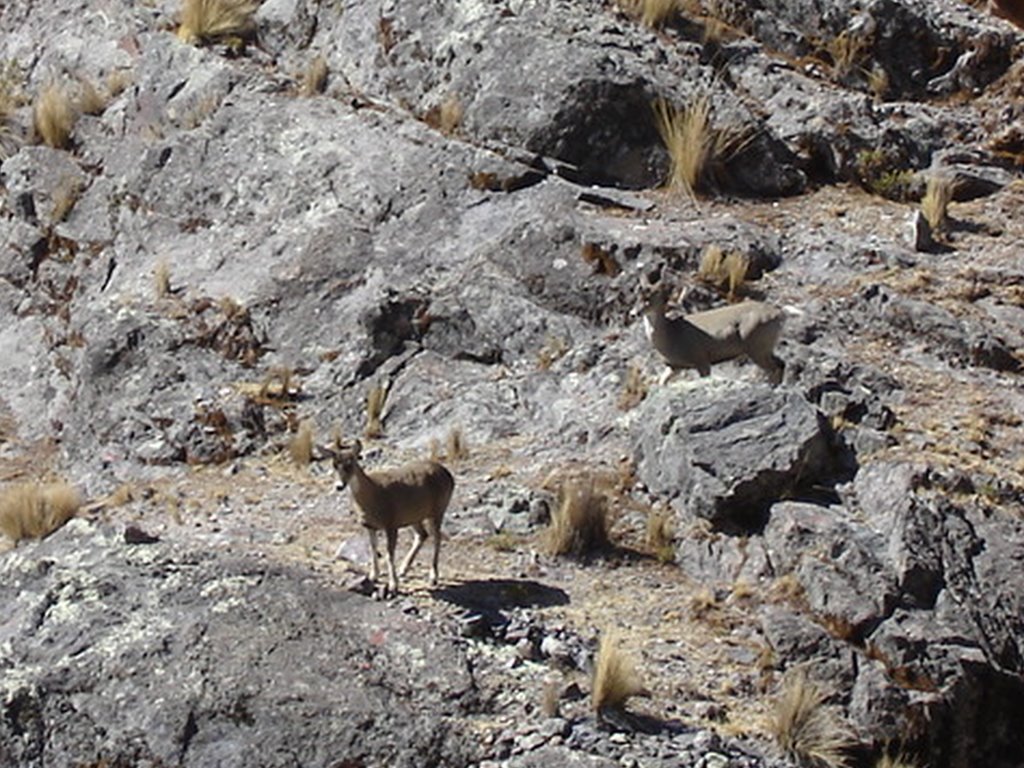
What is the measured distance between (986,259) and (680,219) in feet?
9.14

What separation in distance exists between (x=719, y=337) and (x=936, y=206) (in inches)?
160

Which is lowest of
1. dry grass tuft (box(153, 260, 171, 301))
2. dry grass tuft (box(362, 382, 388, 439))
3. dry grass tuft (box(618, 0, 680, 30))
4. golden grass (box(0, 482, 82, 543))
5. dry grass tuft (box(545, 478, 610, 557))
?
dry grass tuft (box(362, 382, 388, 439))

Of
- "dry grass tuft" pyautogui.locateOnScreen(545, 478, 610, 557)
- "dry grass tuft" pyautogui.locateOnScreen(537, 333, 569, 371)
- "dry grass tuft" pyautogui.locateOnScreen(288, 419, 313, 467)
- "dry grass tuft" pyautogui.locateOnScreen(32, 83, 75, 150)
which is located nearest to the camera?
"dry grass tuft" pyautogui.locateOnScreen(545, 478, 610, 557)

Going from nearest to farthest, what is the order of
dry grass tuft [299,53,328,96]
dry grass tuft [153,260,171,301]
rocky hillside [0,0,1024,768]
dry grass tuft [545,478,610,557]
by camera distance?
rocky hillside [0,0,1024,768], dry grass tuft [545,478,610,557], dry grass tuft [153,260,171,301], dry grass tuft [299,53,328,96]

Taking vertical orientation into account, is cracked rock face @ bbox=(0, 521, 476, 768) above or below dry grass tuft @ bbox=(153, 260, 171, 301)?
above

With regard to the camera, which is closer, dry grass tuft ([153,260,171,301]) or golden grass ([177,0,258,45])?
dry grass tuft ([153,260,171,301])

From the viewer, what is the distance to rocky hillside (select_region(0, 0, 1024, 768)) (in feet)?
33.9

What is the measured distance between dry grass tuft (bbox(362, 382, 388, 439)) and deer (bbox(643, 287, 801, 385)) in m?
2.49

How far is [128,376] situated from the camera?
16281 millimetres

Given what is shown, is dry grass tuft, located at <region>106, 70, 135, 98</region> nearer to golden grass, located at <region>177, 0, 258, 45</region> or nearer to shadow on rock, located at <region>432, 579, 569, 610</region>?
golden grass, located at <region>177, 0, 258, 45</region>

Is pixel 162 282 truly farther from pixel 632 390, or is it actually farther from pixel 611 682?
pixel 611 682

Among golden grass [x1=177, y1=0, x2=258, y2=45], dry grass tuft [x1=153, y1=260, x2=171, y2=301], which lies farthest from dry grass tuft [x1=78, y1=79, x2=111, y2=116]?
dry grass tuft [x1=153, y1=260, x2=171, y2=301]

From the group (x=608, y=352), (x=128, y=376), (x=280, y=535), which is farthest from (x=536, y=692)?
(x=128, y=376)

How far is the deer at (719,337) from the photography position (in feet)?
45.2
